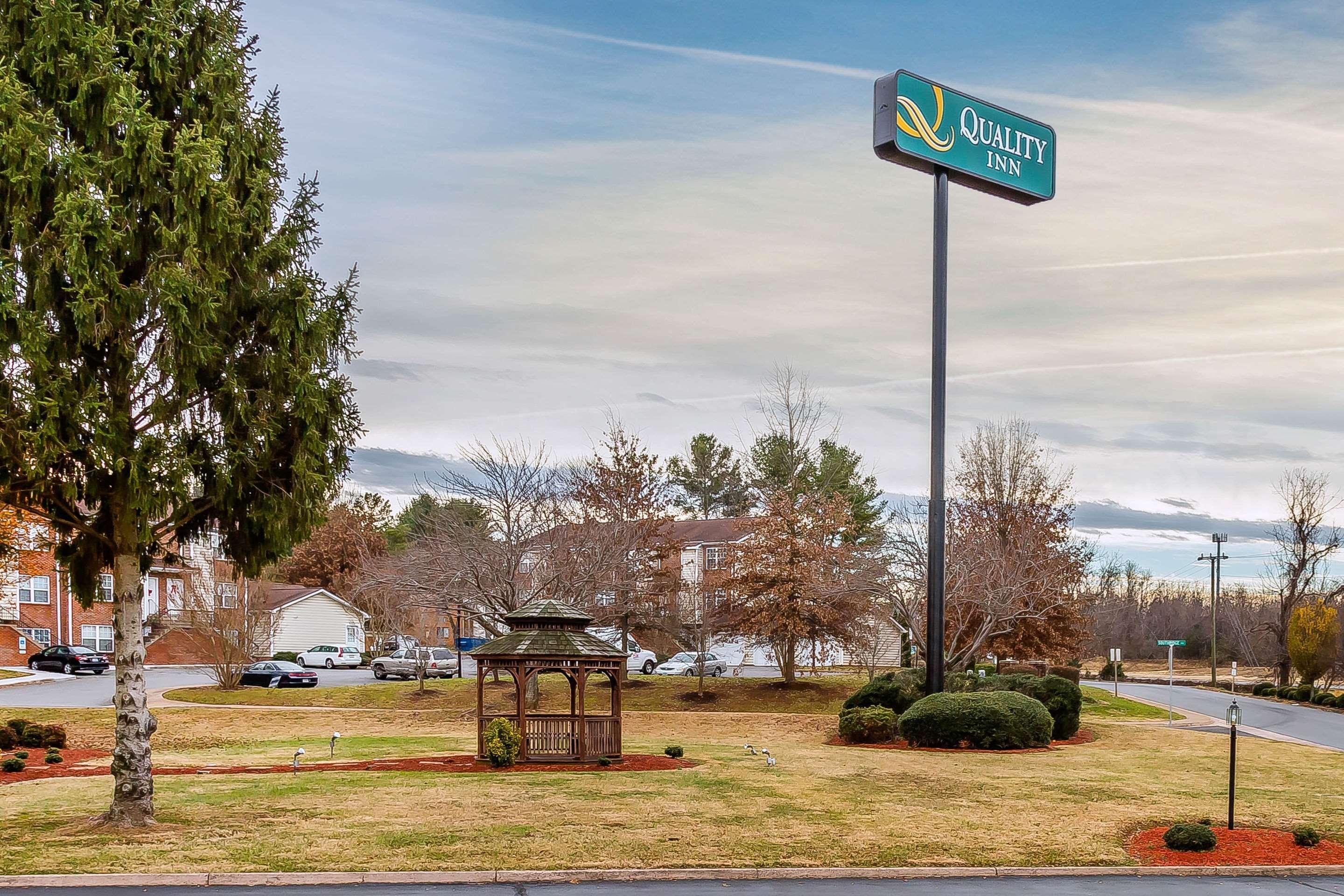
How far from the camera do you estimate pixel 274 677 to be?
48906mm

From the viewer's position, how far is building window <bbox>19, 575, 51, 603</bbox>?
6475 centimetres

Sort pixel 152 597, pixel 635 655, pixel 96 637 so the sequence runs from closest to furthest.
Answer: pixel 635 655 < pixel 96 637 < pixel 152 597

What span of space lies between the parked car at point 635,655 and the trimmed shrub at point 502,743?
3222cm

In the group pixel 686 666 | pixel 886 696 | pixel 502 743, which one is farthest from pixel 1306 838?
pixel 686 666

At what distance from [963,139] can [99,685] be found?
4079 centimetres

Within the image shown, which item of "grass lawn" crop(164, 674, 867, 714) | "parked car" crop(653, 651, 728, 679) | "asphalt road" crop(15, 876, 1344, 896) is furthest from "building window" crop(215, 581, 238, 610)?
"asphalt road" crop(15, 876, 1344, 896)

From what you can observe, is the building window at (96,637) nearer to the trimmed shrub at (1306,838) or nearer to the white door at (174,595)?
the white door at (174,595)

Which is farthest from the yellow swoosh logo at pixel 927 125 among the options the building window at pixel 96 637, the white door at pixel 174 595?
the building window at pixel 96 637

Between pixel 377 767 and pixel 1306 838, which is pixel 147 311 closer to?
pixel 377 767

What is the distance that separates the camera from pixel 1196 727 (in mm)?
36625

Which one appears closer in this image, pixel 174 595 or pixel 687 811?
pixel 687 811

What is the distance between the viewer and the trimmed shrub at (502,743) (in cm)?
2344

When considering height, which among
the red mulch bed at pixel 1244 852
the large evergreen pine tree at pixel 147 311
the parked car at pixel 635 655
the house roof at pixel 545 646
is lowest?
the parked car at pixel 635 655

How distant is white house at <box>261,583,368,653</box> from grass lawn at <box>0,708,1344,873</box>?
45792 mm
